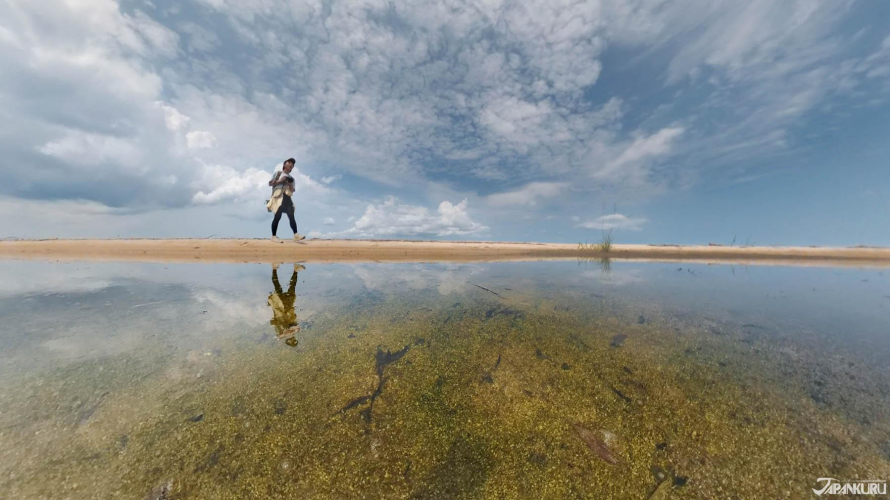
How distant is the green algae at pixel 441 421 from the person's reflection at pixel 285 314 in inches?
11.5

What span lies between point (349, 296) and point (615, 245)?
2525 cm

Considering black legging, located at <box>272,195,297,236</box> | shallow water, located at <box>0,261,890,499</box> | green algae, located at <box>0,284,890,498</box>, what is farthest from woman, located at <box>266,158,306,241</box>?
green algae, located at <box>0,284,890,498</box>

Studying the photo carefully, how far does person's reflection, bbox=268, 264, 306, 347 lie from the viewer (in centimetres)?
476

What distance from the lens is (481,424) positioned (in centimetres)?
285

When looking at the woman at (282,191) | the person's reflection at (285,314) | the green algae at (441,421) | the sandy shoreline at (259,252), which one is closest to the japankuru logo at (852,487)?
the green algae at (441,421)

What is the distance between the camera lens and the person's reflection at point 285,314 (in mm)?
4761

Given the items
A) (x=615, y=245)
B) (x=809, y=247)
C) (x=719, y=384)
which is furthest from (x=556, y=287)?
(x=809, y=247)

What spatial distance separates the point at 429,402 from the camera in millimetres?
3135

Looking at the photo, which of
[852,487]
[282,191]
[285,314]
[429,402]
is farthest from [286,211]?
[852,487]

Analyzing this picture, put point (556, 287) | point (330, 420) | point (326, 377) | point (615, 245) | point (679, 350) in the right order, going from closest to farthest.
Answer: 1. point (330, 420)
2. point (326, 377)
3. point (679, 350)
4. point (556, 287)
5. point (615, 245)

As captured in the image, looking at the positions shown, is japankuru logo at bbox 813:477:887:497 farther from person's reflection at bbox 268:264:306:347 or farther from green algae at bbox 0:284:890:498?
person's reflection at bbox 268:264:306:347

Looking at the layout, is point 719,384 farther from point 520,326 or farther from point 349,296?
point 349,296

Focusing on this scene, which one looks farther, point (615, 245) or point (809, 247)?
point (809, 247)

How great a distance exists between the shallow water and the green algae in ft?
0.06
